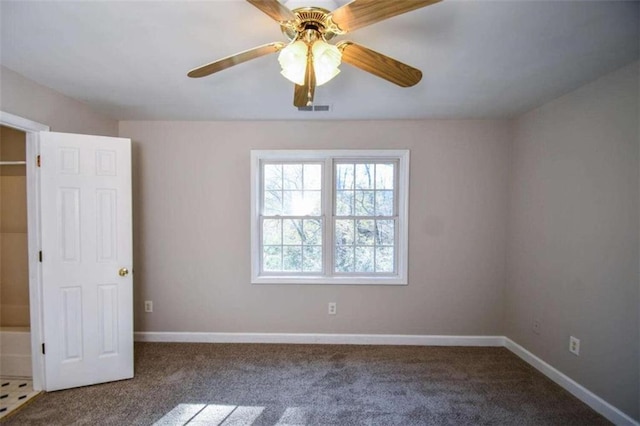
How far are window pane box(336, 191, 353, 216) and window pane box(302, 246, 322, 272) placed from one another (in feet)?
1.55

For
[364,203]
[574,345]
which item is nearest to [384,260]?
[364,203]

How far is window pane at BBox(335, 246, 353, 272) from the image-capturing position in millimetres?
3002

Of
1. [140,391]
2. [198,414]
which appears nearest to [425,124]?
[198,414]

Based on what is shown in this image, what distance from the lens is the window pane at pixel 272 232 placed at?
118 inches

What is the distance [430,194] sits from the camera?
2861mm

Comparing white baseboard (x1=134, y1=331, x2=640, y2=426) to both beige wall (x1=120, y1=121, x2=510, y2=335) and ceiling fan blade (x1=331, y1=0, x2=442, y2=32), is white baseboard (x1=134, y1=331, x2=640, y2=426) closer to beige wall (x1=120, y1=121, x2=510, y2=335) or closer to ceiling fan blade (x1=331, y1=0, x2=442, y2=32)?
beige wall (x1=120, y1=121, x2=510, y2=335)

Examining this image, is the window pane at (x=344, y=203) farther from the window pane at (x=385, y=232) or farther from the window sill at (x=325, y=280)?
the window sill at (x=325, y=280)

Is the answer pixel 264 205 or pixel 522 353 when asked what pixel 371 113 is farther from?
pixel 522 353

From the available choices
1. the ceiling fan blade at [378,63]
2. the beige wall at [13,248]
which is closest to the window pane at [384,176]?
the ceiling fan blade at [378,63]

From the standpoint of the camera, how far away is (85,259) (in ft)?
7.13

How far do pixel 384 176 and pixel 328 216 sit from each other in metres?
0.76

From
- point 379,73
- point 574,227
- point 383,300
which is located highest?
point 379,73

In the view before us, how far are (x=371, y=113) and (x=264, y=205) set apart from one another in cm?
149

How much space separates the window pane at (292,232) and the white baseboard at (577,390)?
2.46 m
